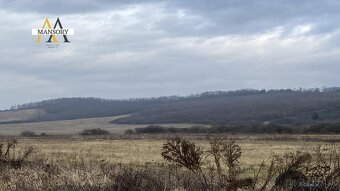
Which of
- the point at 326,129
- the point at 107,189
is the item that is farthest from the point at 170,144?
the point at 326,129

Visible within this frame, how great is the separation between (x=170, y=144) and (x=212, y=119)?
143547 millimetres

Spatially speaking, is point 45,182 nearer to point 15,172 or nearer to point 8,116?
point 15,172

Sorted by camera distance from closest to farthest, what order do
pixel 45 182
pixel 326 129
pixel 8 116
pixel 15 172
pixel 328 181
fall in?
pixel 328 181 → pixel 45 182 → pixel 15 172 → pixel 326 129 → pixel 8 116

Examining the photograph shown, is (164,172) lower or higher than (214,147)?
lower

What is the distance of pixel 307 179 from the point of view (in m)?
7.92

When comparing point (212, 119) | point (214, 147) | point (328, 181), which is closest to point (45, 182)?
point (214, 147)

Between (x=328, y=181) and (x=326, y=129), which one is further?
(x=326, y=129)

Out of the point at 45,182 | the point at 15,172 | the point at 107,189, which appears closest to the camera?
the point at 107,189

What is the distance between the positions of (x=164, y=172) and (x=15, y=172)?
3.47 meters

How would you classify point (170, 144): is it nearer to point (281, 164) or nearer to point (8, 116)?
point (281, 164)

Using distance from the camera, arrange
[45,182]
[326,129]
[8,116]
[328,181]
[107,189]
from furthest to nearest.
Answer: [8,116] → [326,129] → [45,182] → [107,189] → [328,181]

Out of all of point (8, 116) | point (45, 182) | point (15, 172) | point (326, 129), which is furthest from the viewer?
point (8, 116)

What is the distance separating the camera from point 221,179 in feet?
25.9

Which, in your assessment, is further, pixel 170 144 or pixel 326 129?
pixel 326 129
